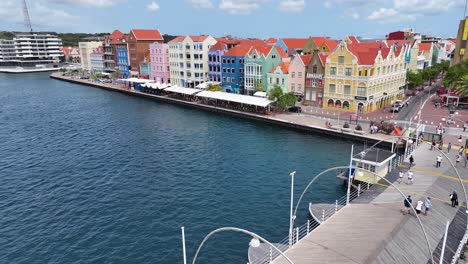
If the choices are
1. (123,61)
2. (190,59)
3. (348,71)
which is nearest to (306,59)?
(348,71)

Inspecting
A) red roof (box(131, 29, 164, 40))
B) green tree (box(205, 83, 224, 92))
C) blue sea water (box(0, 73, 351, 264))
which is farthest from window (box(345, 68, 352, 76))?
red roof (box(131, 29, 164, 40))

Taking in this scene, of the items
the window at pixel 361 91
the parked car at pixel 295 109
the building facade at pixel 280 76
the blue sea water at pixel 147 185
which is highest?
the building facade at pixel 280 76

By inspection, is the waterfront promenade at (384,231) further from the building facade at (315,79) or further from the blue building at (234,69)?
the blue building at (234,69)

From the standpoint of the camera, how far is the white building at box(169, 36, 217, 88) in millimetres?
119688

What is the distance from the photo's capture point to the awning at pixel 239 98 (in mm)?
85562

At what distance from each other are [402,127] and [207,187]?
140 feet

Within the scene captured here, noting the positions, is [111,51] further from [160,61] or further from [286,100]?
[286,100]

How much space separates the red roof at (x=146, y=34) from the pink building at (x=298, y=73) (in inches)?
3387

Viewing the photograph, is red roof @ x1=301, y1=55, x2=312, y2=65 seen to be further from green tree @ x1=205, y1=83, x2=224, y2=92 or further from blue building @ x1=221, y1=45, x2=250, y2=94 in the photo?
green tree @ x1=205, y1=83, x2=224, y2=92

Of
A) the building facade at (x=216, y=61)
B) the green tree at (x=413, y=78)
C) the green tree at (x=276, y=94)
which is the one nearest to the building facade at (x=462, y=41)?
the green tree at (x=413, y=78)

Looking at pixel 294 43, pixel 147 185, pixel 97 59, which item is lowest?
pixel 147 185

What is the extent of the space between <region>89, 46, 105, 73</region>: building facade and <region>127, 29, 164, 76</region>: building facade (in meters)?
37.4

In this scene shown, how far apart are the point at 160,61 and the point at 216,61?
110 feet

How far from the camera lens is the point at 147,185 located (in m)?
46.9
